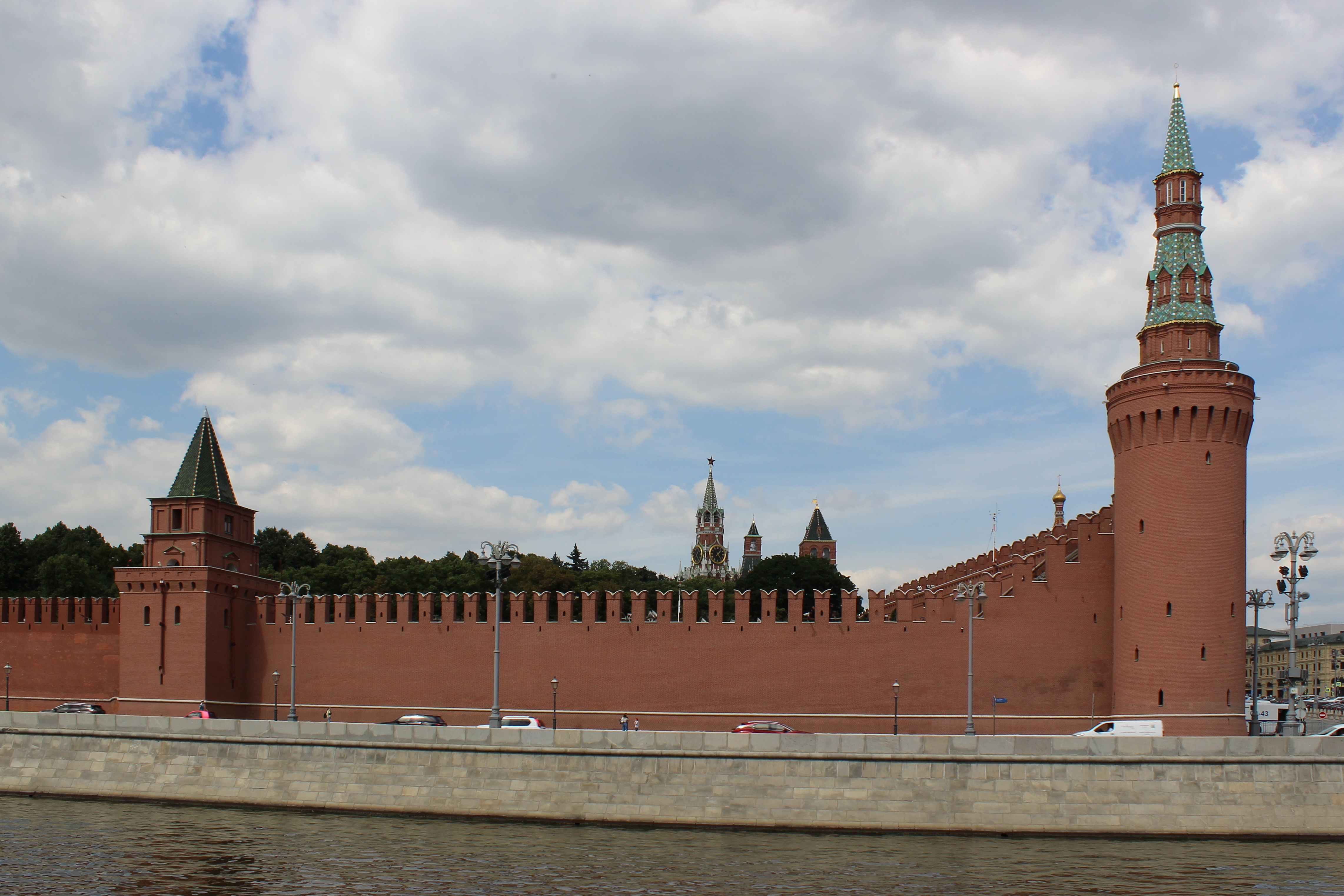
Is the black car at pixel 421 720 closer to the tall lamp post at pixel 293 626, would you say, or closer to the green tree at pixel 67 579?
the tall lamp post at pixel 293 626

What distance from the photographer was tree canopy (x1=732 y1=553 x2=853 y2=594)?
73.6 meters

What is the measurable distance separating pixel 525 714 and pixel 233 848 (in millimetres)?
14292

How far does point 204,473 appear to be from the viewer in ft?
138

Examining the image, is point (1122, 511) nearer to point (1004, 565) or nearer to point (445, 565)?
point (1004, 565)

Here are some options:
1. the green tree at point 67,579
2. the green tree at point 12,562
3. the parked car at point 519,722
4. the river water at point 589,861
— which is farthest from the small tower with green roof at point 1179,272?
the green tree at point 12,562

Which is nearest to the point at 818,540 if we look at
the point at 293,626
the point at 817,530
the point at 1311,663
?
the point at 817,530

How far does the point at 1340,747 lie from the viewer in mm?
25547

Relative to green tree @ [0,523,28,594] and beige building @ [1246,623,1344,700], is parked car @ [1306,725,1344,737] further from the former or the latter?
beige building @ [1246,623,1344,700]

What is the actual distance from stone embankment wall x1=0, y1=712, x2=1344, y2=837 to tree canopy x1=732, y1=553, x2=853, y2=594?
44.8 meters

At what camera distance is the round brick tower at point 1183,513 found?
3156 cm

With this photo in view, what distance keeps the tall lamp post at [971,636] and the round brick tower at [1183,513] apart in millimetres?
3773

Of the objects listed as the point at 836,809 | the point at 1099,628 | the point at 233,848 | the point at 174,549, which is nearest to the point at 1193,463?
the point at 1099,628

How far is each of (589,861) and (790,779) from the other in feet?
18.5

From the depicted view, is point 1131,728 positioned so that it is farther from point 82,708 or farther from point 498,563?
point 82,708
